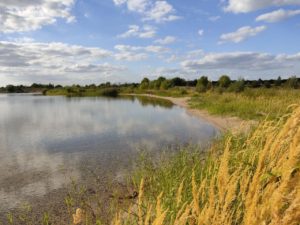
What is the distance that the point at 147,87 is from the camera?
89.2m

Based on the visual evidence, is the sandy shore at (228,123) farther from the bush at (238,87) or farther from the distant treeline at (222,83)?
the bush at (238,87)

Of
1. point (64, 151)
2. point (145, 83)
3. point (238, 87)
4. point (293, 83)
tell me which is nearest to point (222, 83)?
point (238, 87)

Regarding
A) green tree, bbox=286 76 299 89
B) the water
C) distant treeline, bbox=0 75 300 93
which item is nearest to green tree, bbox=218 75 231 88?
distant treeline, bbox=0 75 300 93

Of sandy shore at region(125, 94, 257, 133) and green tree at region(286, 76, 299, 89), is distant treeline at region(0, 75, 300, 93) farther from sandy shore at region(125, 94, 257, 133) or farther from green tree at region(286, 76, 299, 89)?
sandy shore at region(125, 94, 257, 133)

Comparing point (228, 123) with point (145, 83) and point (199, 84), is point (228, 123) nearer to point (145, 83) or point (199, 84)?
point (199, 84)

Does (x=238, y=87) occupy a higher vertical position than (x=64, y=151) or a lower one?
higher

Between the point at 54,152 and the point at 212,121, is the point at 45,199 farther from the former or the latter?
the point at 212,121

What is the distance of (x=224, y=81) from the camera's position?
66.7 meters

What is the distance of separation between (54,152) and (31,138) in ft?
13.2

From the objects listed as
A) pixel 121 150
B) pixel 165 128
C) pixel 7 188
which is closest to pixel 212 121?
pixel 165 128

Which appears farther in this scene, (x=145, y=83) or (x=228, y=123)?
(x=145, y=83)

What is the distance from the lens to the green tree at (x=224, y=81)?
66375mm

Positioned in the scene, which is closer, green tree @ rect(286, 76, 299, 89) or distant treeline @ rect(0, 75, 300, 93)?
green tree @ rect(286, 76, 299, 89)

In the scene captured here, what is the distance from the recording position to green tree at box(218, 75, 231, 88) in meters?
66.4
